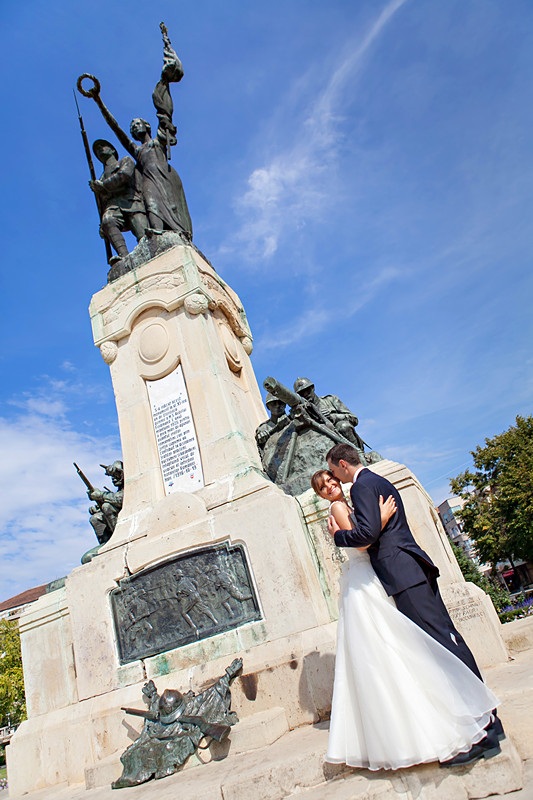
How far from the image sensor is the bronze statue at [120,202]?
792cm

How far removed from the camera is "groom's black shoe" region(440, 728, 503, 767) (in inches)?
85.8

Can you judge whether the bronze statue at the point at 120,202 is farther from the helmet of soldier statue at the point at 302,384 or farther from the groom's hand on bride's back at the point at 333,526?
the groom's hand on bride's back at the point at 333,526

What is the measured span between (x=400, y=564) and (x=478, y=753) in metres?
0.82

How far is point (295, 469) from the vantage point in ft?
18.7

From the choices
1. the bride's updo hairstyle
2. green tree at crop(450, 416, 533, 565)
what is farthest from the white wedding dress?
green tree at crop(450, 416, 533, 565)

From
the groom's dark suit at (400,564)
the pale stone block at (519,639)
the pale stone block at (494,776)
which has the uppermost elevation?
the groom's dark suit at (400,564)

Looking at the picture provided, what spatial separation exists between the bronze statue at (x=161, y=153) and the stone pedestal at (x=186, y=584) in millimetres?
1550

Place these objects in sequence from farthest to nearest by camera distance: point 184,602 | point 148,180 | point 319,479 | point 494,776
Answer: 1. point 148,180
2. point 184,602
3. point 319,479
4. point 494,776

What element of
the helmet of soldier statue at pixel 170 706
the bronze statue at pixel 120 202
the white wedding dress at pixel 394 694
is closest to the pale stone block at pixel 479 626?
the white wedding dress at pixel 394 694

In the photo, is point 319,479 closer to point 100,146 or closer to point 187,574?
point 187,574

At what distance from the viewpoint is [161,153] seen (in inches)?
324

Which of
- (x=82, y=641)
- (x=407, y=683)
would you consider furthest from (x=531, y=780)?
(x=82, y=641)

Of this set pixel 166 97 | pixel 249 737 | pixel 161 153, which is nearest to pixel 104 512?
pixel 249 737

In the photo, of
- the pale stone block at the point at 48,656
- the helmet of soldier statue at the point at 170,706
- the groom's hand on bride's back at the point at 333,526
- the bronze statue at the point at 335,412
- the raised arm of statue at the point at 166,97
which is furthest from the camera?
the raised arm of statue at the point at 166,97
